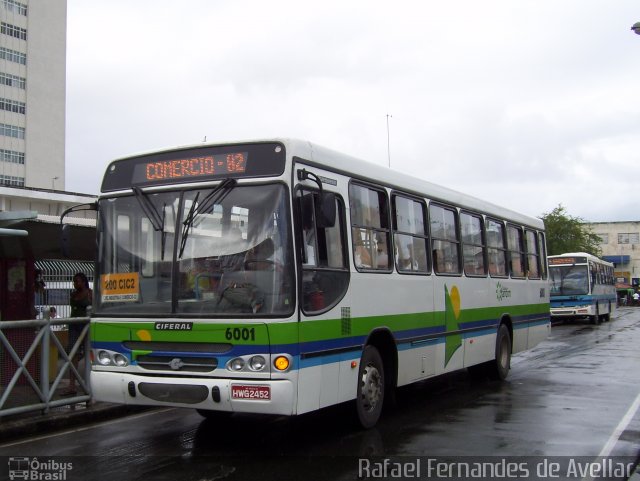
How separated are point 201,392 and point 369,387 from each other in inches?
85.8

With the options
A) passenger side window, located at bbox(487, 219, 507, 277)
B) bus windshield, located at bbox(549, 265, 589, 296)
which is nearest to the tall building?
bus windshield, located at bbox(549, 265, 589, 296)

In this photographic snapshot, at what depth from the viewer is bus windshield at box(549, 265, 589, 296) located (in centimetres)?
3180

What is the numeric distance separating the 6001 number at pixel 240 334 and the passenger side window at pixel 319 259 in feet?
1.83

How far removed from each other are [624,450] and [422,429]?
222cm

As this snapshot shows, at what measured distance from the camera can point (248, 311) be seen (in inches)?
262

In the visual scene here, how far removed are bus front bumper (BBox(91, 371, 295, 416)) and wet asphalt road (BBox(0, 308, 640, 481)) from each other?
0.60 metres

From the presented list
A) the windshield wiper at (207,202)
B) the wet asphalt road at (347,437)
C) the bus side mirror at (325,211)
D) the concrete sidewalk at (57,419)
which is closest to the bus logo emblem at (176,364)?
the wet asphalt road at (347,437)

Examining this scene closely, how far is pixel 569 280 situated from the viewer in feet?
105

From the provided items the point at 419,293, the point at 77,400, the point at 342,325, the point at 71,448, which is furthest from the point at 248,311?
the point at 77,400

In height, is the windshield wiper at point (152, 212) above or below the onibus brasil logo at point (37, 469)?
above

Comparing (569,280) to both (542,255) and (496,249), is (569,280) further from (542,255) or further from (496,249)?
(496,249)

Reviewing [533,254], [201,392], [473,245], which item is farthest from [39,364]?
[533,254]

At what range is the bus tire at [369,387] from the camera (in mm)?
7855

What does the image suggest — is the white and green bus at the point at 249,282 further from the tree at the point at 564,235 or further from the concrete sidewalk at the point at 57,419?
the tree at the point at 564,235
